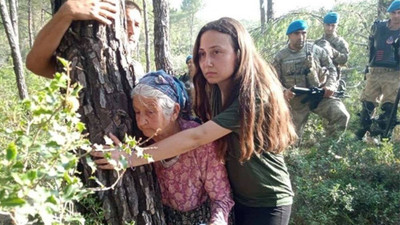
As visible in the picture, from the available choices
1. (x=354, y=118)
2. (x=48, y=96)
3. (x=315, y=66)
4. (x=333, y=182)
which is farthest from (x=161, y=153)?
(x=354, y=118)

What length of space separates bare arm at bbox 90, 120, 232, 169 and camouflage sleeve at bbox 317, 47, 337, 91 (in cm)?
463

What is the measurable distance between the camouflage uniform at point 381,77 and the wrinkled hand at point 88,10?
5.73 m

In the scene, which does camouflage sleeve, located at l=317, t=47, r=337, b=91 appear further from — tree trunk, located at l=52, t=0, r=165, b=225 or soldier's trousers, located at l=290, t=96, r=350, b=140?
tree trunk, located at l=52, t=0, r=165, b=225

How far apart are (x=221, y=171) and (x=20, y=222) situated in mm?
1167

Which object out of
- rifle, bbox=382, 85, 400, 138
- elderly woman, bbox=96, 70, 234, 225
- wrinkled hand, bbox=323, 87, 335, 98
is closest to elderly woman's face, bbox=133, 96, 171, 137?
elderly woman, bbox=96, 70, 234, 225

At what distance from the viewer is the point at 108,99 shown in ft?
5.41

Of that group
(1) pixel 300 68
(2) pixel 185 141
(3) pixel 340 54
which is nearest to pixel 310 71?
(1) pixel 300 68

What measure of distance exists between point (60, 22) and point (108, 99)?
Result: 1.26 ft

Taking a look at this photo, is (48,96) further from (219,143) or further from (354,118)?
(354,118)

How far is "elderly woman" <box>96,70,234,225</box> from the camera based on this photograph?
1673mm

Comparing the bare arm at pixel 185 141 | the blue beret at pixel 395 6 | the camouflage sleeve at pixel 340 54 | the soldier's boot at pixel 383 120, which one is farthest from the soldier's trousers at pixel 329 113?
the bare arm at pixel 185 141

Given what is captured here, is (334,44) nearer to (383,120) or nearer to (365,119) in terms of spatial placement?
(365,119)

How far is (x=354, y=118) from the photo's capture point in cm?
781

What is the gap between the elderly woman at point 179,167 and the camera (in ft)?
5.49
